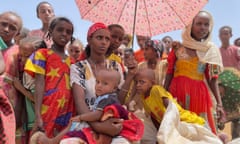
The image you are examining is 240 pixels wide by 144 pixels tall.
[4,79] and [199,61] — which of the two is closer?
[4,79]

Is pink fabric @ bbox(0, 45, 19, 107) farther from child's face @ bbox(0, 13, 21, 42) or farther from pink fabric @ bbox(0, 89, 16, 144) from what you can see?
pink fabric @ bbox(0, 89, 16, 144)

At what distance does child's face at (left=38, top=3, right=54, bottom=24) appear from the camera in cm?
607

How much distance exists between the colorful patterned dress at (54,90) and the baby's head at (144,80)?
0.69 m

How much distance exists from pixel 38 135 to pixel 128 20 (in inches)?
72.9

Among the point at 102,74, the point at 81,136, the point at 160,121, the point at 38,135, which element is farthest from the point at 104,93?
the point at 160,121

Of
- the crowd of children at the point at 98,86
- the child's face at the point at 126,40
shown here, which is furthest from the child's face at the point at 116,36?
the child's face at the point at 126,40

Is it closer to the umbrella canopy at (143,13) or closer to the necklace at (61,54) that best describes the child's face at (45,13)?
the umbrella canopy at (143,13)

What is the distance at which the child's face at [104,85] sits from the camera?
11.7 ft

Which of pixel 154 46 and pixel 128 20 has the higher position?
pixel 128 20

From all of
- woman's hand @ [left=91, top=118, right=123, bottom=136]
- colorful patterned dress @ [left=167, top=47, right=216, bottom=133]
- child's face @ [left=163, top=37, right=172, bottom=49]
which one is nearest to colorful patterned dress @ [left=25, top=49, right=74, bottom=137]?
woman's hand @ [left=91, top=118, right=123, bottom=136]

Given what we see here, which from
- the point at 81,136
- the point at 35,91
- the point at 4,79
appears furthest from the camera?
the point at 4,79

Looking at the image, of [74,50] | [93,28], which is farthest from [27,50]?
[74,50]

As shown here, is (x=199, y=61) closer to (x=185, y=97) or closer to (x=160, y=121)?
(x=185, y=97)

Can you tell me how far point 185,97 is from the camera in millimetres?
4945
